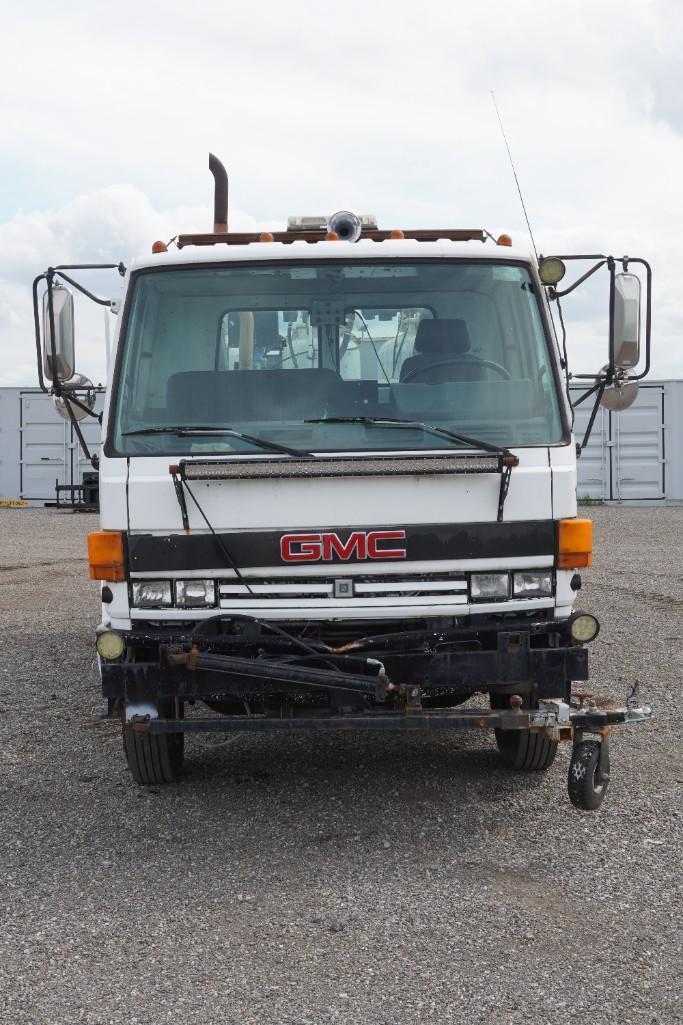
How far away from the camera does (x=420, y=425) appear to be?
4.72m

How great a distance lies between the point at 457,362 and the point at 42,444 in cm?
2326

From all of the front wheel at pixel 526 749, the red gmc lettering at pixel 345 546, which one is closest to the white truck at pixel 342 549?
the red gmc lettering at pixel 345 546

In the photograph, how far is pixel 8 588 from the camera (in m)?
13.3

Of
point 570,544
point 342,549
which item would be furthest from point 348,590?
point 570,544

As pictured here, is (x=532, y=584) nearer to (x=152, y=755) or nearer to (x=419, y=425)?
(x=419, y=425)

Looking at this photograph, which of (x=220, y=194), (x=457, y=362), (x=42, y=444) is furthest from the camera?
(x=42, y=444)

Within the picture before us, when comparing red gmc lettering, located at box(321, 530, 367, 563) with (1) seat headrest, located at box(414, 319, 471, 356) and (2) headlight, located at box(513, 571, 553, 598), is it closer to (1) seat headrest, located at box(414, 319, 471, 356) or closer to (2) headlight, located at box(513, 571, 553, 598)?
(2) headlight, located at box(513, 571, 553, 598)

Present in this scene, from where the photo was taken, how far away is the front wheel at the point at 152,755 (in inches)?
202

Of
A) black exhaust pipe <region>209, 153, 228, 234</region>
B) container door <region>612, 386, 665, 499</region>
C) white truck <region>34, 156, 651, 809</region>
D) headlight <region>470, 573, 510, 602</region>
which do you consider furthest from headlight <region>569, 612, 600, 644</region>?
container door <region>612, 386, 665, 499</region>

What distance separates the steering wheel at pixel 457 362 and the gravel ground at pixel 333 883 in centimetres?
187

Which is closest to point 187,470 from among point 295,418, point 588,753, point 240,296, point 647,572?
point 295,418

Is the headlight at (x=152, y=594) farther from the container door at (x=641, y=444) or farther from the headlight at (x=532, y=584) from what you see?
the container door at (x=641, y=444)

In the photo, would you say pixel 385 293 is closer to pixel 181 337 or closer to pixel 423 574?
pixel 181 337

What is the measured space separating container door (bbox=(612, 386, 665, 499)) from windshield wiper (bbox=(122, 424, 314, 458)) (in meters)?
22.2
